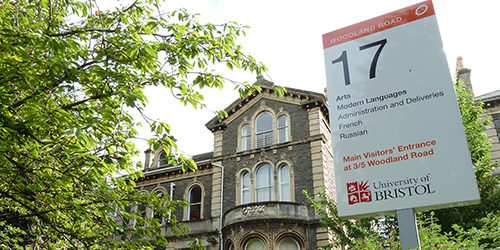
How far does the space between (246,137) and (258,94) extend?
2679 mm

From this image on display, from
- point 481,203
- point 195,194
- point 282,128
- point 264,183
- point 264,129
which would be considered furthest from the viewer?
point 195,194

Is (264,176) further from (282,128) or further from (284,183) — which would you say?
(282,128)

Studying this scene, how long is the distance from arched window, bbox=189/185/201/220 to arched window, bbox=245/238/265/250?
476 centimetres

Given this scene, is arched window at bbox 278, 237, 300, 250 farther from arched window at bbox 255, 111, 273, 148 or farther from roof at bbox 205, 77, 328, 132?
roof at bbox 205, 77, 328, 132

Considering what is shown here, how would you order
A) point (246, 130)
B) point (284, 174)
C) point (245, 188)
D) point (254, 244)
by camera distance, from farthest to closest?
point (246, 130), point (245, 188), point (284, 174), point (254, 244)

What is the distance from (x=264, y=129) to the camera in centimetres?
2312

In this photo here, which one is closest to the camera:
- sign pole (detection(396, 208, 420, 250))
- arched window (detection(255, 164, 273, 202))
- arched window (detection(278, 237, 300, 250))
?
sign pole (detection(396, 208, 420, 250))

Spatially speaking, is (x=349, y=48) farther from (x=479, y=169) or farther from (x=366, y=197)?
(x=479, y=169)

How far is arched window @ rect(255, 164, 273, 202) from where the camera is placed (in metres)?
21.1

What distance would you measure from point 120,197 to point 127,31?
11.7 feet

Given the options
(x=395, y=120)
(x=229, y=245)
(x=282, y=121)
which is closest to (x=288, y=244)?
(x=229, y=245)

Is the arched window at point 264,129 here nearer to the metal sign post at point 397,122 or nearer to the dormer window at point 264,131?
the dormer window at point 264,131

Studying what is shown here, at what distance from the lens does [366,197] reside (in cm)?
632

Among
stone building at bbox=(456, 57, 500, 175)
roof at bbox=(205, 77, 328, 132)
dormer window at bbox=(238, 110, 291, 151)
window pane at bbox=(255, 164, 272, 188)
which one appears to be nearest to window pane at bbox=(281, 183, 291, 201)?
window pane at bbox=(255, 164, 272, 188)
